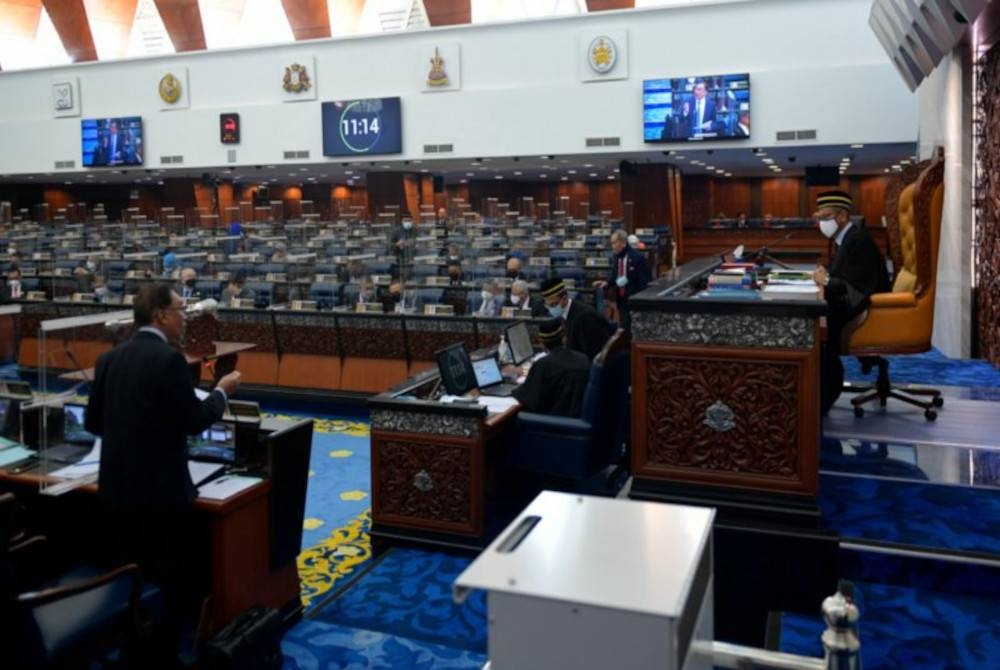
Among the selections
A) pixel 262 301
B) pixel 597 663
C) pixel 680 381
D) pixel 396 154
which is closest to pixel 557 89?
pixel 396 154

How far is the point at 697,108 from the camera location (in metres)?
14.3

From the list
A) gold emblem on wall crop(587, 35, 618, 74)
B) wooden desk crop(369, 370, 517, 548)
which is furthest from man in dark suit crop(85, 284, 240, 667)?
gold emblem on wall crop(587, 35, 618, 74)

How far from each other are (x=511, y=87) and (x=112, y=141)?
9203 millimetres

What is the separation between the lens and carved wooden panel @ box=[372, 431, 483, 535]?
4.48 metres

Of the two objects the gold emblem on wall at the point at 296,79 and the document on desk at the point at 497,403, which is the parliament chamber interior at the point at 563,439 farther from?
the gold emblem on wall at the point at 296,79

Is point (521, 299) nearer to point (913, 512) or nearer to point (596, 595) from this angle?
point (913, 512)

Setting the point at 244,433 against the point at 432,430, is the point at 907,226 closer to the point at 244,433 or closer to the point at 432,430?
the point at 432,430

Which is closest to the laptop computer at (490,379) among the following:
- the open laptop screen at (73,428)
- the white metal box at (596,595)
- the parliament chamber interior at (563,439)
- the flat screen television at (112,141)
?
the parliament chamber interior at (563,439)

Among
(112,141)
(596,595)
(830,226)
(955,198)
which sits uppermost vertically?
(112,141)

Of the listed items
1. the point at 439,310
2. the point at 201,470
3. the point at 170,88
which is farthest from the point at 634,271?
the point at 170,88

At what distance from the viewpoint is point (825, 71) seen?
1379cm

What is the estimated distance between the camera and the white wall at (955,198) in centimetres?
865

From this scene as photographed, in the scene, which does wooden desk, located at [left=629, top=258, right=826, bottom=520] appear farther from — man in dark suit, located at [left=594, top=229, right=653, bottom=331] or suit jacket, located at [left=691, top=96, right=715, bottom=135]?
suit jacket, located at [left=691, top=96, right=715, bottom=135]

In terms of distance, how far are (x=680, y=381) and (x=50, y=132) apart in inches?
815
